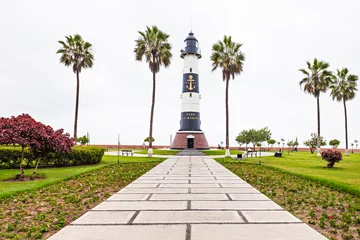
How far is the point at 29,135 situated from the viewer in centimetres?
1234

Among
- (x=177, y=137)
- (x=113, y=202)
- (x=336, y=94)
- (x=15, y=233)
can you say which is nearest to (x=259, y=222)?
(x=113, y=202)

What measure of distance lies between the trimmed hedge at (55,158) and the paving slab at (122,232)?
504 inches

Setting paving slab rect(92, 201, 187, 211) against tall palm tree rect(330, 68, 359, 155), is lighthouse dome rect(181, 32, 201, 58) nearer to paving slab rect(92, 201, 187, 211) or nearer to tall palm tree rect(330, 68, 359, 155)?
tall palm tree rect(330, 68, 359, 155)

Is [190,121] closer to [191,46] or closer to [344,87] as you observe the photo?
[191,46]

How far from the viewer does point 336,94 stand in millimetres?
41500

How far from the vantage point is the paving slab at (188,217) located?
5.67m

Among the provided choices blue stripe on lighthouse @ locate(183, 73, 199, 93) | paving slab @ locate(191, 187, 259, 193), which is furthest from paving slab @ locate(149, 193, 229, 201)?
blue stripe on lighthouse @ locate(183, 73, 199, 93)

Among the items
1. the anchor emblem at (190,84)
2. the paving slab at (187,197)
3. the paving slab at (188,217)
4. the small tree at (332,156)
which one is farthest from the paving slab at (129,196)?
the anchor emblem at (190,84)

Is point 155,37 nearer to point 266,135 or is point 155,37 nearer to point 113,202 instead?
point 113,202

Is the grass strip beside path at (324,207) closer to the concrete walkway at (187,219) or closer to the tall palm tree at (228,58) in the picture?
the concrete walkway at (187,219)

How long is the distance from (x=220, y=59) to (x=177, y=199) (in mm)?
26724

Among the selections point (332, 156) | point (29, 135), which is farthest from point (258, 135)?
point (29, 135)

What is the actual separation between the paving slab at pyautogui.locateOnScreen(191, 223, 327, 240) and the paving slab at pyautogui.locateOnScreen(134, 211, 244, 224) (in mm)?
367

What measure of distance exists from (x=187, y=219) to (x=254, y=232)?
1.37 metres
